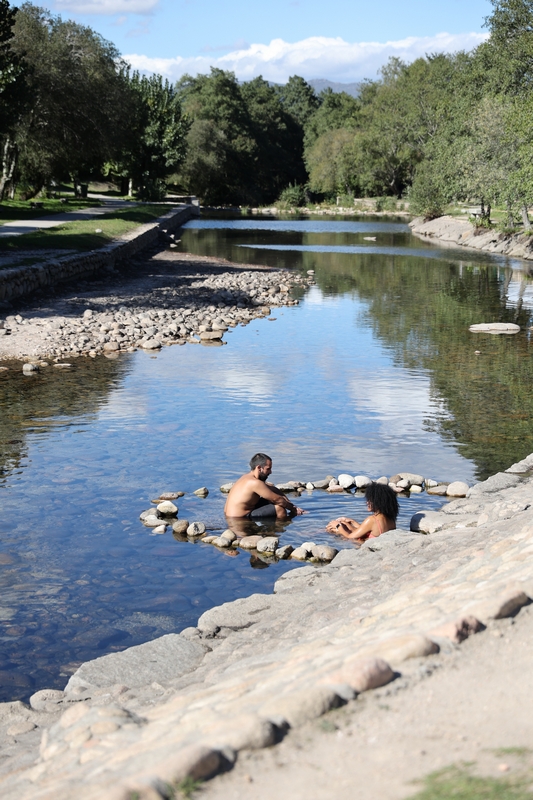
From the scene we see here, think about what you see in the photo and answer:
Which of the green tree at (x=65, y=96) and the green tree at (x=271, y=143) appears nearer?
the green tree at (x=65, y=96)

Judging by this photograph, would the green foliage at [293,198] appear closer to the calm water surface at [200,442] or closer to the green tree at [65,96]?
the green tree at [65,96]

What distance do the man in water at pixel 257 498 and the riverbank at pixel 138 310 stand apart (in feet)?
29.5

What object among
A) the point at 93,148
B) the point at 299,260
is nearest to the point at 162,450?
the point at 299,260

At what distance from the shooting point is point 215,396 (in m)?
17.6

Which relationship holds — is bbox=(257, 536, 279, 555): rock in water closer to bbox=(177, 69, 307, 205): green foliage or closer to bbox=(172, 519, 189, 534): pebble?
bbox=(172, 519, 189, 534): pebble

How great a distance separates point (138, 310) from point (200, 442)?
13.1 metres

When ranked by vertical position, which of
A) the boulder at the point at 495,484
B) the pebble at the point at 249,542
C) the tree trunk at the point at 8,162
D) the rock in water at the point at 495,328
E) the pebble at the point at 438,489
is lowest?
the pebble at the point at 249,542

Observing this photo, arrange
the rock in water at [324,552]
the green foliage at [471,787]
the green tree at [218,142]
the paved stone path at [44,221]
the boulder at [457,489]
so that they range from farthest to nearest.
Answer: the green tree at [218,142] < the paved stone path at [44,221] < the boulder at [457,489] < the rock in water at [324,552] < the green foliage at [471,787]

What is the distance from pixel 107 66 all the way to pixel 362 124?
200ft

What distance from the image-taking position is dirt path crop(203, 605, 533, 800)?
3.72 m

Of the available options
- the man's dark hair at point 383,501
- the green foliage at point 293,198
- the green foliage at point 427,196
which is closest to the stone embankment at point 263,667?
the man's dark hair at point 383,501

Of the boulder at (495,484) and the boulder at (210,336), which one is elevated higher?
the boulder at (210,336)

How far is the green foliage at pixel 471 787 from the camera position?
11.4ft

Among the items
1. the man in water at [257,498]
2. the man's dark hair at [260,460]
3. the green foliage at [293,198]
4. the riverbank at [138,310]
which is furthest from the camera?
the green foliage at [293,198]
